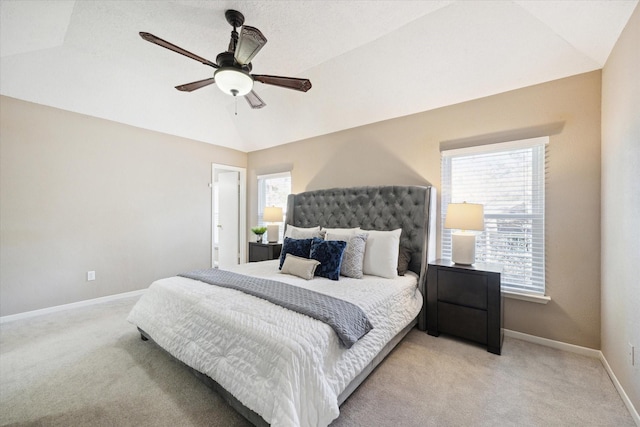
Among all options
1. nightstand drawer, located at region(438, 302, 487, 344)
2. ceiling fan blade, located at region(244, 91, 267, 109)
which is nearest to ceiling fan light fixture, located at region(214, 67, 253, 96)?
ceiling fan blade, located at region(244, 91, 267, 109)

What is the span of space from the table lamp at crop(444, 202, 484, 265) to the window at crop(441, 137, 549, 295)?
346 millimetres

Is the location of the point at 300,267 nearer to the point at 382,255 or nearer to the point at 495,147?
the point at 382,255

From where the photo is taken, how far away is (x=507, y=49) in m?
2.38

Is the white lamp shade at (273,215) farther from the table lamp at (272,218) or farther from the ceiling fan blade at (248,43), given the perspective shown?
the ceiling fan blade at (248,43)

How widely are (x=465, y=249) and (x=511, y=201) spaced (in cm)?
72

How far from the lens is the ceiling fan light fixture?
1.99 meters

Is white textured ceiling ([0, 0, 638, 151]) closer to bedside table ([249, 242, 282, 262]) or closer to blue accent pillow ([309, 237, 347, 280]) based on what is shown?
blue accent pillow ([309, 237, 347, 280])

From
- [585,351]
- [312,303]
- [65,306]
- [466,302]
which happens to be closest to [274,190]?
[65,306]

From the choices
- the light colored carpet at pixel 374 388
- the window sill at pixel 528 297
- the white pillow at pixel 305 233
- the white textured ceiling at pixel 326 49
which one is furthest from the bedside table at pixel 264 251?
the window sill at pixel 528 297

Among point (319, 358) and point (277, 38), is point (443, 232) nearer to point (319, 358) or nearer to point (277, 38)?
point (319, 358)

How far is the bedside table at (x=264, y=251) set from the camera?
420 cm

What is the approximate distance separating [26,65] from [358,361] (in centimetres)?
443

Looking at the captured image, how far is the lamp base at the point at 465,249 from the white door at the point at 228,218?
4.16 m

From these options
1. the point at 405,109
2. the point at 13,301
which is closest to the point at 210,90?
the point at 405,109
